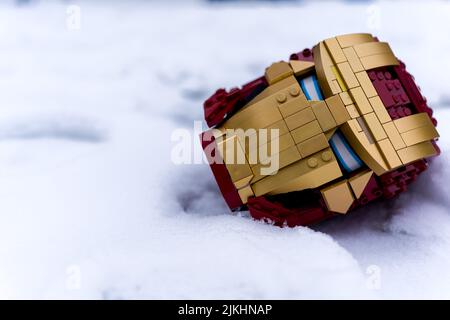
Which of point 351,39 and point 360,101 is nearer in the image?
point 360,101

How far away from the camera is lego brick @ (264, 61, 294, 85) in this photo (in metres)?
1.60

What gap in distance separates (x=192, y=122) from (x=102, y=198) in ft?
1.79

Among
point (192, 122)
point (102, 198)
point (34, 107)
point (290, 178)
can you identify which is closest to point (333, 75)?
point (290, 178)

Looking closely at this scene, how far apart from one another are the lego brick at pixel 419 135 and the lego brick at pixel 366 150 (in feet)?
0.36

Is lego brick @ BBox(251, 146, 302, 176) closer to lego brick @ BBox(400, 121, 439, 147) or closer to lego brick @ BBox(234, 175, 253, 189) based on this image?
lego brick @ BBox(234, 175, 253, 189)

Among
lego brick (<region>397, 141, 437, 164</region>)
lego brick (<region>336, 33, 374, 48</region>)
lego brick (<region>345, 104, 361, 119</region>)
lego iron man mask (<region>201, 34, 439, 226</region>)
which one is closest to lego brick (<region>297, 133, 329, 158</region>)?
lego iron man mask (<region>201, 34, 439, 226</region>)

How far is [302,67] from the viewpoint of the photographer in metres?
1.60

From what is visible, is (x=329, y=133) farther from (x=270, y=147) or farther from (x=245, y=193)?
(x=245, y=193)

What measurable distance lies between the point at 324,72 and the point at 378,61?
0.20 metres

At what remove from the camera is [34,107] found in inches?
86.7

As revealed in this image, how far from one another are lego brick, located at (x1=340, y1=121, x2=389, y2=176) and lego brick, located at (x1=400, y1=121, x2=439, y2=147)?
4.4 inches

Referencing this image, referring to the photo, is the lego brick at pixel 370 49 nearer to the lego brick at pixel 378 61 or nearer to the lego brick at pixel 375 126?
the lego brick at pixel 378 61

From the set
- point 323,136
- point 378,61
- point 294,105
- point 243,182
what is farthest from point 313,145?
point 378,61

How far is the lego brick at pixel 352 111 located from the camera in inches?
58.4
